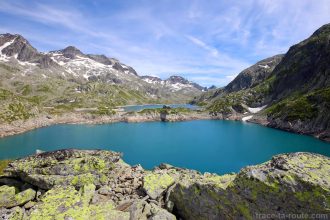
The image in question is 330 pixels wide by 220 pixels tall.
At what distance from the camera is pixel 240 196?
13141 millimetres

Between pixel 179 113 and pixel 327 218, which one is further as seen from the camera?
pixel 179 113

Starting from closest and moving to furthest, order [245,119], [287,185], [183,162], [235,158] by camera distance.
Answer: [287,185] < [183,162] < [235,158] < [245,119]

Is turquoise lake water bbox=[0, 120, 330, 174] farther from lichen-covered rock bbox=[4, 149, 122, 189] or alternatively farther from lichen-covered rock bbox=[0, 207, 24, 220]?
lichen-covered rock bbox=[0, 207, 24, 220]

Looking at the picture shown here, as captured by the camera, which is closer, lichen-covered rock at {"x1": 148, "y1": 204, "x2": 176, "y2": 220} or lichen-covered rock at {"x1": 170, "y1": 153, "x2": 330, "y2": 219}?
lichen-covered rock at {"x1": 170, "y1": 153, "x2": 330, "y2": 219}

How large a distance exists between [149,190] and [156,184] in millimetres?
758

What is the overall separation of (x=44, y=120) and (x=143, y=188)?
6134 inches

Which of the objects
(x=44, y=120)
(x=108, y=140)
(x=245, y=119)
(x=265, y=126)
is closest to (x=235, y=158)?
(x=108, y=140)

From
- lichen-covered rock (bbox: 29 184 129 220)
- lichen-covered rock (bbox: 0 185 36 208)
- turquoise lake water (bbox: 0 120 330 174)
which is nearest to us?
lichen-covered rock (bbox: 29 184 129 220)

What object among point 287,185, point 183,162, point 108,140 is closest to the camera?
point 287,185

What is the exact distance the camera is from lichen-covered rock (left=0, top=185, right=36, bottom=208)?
16547 millimetres

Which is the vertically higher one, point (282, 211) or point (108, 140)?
point (282, 211)

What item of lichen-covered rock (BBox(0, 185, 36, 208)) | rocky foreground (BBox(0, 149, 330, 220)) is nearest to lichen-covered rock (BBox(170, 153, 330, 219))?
rocky foreground (BBox(0, 149, 330, 220))

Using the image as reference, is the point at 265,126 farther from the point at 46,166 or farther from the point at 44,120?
the point at 46,166

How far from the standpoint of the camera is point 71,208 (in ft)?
46.7
